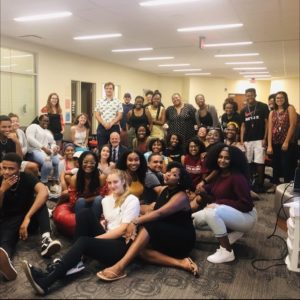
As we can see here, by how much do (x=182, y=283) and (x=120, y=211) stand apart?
696 millimetres

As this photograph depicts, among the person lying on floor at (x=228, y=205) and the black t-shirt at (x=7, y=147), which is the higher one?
the black t-shirt at (x=7, y=147)

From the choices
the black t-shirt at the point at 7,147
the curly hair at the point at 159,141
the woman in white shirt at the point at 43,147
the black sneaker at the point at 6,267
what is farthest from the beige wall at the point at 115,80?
the black sneaker at the point at 6,267

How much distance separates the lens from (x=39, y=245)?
2961mm

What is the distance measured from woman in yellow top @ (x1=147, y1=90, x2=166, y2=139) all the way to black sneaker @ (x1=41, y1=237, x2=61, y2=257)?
2.86 meters

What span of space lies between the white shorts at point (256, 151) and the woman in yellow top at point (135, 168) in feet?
7.60

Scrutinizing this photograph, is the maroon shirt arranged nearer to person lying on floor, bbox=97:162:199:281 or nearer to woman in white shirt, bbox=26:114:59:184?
person lying on floor, bbox=97:162:199:281

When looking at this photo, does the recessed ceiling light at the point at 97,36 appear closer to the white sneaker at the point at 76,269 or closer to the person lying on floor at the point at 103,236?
the person lying on floor at the point at 103,236

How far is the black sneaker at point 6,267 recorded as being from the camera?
7.40ft

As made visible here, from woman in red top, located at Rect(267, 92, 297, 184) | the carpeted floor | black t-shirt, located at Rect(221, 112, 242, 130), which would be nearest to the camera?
the carpeted floor

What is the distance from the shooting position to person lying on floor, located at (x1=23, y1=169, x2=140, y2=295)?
2139 mm

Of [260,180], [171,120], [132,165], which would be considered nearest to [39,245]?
[132,165]

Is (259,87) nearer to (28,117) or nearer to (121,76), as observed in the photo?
(121,76)

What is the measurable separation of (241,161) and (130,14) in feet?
11.5

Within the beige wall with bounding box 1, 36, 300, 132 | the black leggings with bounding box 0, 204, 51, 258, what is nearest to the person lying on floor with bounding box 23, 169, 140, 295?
the black leggings with bounding box 0, 204, 51, 258
